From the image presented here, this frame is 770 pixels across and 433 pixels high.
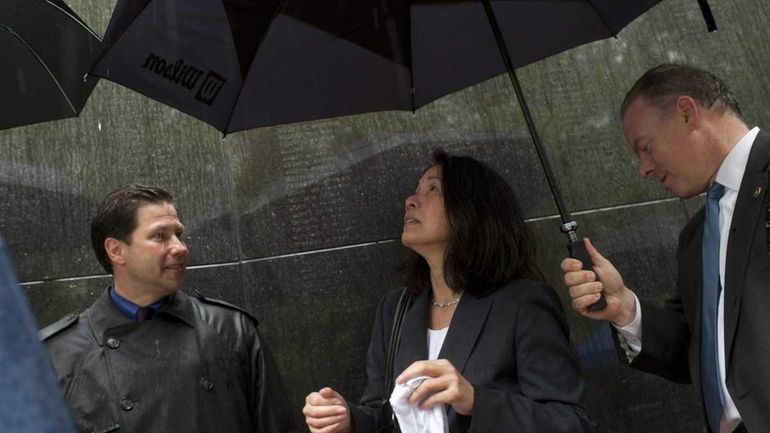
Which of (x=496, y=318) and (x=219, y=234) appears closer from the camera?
(x=496, y=318)

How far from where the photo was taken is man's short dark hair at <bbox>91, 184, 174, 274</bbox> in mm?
3934

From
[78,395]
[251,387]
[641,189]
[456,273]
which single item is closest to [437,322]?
[456,273]

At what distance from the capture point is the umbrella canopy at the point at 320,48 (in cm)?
350

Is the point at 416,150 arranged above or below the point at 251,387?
above

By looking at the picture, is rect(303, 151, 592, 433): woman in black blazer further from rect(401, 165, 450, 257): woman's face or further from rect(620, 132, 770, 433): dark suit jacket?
rect(620, 132, 770, 433): dark suit jacket

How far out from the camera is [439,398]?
108 inches

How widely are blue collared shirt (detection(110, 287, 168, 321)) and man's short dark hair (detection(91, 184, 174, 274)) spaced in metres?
0.21

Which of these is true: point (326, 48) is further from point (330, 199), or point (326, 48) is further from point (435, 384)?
point (435, 384)

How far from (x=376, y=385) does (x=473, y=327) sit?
54 cm

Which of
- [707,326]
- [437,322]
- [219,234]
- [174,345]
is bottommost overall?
[707,326]

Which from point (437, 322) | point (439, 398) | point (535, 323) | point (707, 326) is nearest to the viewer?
point (439, 398)

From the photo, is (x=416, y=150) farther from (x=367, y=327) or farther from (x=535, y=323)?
(x=535, y=323)

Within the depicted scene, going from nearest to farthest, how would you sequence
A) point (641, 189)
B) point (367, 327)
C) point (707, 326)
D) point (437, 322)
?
point (707, 326) → point (437, 322) → point (367, 327) → point (641, 189)

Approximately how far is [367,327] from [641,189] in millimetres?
1739
